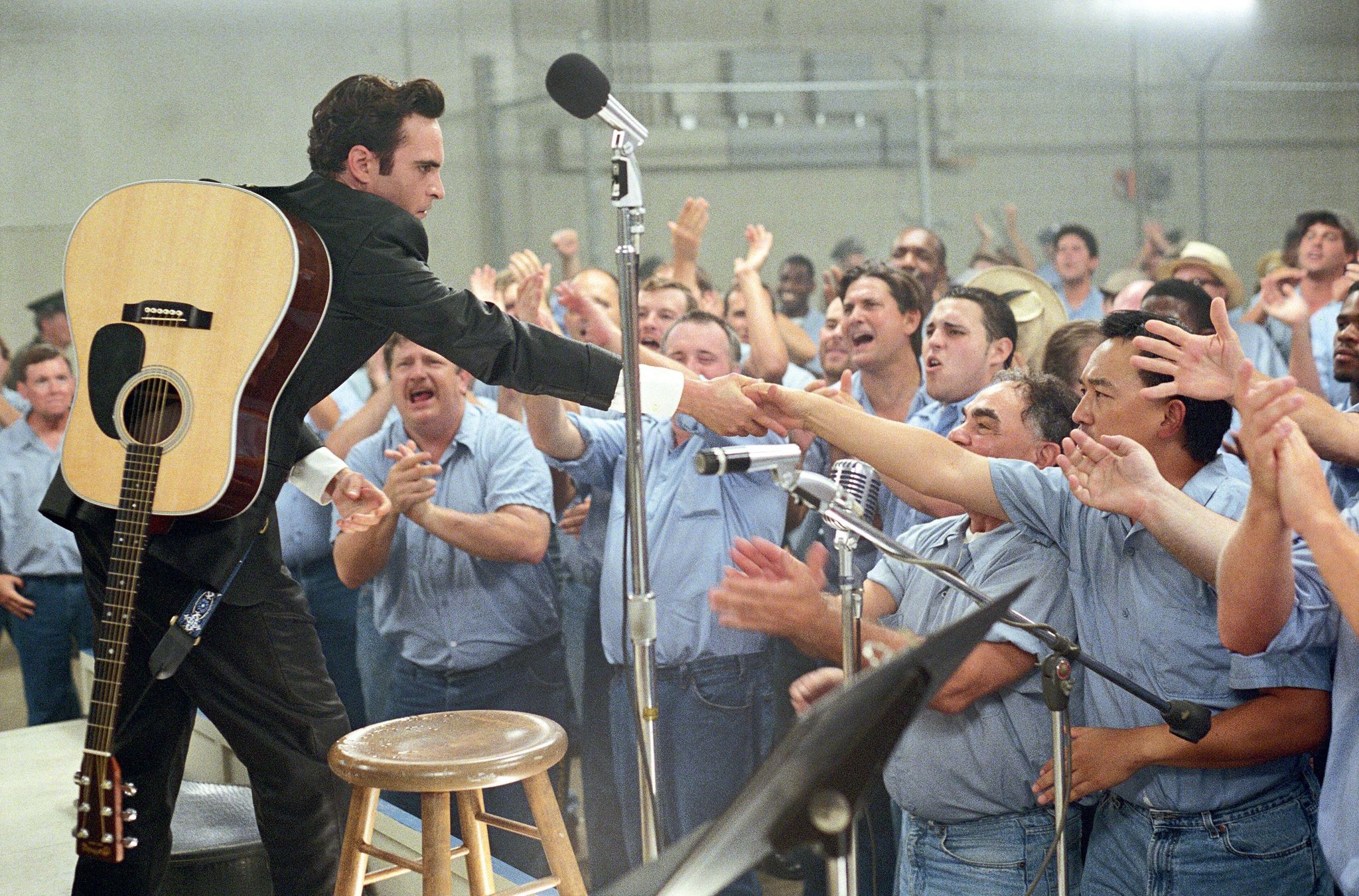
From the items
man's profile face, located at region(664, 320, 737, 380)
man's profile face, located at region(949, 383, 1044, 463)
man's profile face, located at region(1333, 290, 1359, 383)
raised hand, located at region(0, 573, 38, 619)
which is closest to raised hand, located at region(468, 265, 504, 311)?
man's profile face, located at region(664, 320, 737, 380)

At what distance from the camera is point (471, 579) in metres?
3.38

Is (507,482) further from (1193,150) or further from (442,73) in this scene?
(1193,150)

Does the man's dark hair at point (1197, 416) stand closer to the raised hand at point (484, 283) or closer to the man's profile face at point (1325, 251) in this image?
the raised hand at point (484, 283)

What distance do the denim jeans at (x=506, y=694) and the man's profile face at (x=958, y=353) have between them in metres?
1.18

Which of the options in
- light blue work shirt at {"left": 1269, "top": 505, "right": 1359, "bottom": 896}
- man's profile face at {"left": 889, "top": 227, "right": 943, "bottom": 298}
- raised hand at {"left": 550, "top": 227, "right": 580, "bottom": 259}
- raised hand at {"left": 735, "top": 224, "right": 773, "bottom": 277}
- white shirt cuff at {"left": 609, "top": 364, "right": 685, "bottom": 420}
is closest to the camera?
light blue work shirt at {"left": 1269, "top": 505, "right": 1359, "bottom": 896}

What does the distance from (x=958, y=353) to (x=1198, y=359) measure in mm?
1373

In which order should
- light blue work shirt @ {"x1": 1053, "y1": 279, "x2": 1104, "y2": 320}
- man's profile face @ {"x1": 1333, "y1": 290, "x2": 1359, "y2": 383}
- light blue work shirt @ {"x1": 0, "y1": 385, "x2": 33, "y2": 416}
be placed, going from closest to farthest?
1. man's profile face @ {"x1": 1333, "y1": 290, "x2": 1359, "y2": 383}
2. light blue work shirt @ {"x1": 0, "y1": 385, "x2": 33, "y2": 416}
3. light blue work shirt @ {"x1": 1053, "y1": 279, "x2": 1104, "y2": 320}

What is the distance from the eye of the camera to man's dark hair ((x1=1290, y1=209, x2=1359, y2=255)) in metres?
5.41

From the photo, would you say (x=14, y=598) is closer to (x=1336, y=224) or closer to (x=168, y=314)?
(x=168, y=314)

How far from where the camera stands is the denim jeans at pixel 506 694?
3383mm

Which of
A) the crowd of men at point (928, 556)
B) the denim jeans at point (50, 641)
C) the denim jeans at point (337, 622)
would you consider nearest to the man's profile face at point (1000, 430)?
the crowd of men at point (928, 556)

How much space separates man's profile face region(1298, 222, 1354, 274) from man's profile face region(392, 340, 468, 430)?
3648mm

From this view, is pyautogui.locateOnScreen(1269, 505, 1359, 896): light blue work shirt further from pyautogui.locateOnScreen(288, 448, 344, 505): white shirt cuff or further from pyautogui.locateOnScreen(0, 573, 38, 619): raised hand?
pyautogui.locateOnScreen(0, 573, 38, 619): raised hand

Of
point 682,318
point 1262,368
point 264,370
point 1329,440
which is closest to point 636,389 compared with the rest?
point 264,370
